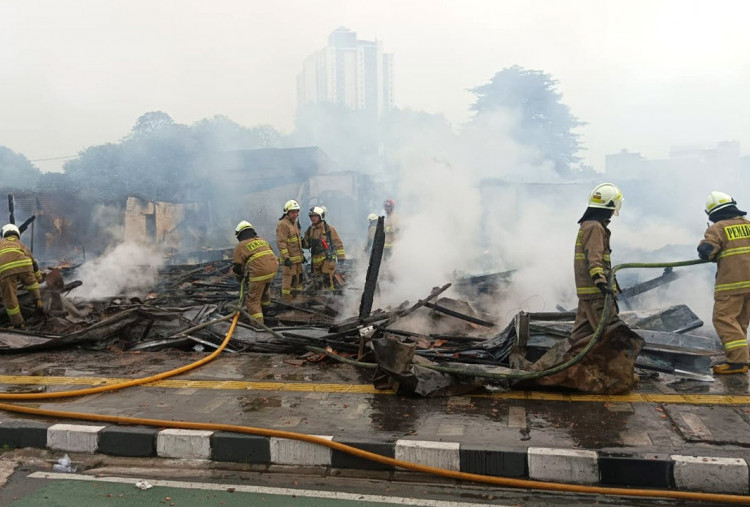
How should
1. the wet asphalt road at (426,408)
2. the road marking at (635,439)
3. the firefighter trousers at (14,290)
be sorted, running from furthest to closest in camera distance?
the firefighter trousers at (14,290), the wet asphalt road at (426,408), the road marking at (635,439)

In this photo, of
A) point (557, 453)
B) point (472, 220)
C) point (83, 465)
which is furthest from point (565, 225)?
point (83, 465)

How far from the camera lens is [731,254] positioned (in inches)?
223

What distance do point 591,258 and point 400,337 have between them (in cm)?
250

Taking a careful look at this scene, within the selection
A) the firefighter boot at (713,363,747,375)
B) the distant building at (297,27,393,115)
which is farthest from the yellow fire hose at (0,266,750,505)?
the distant building at (297,27,393,115)

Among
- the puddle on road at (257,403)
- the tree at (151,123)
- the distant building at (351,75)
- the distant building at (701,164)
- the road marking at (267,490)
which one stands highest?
the distant building at (351,75)

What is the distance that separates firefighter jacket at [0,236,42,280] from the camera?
8.30m

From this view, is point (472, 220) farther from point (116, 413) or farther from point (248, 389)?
point (116, 413)

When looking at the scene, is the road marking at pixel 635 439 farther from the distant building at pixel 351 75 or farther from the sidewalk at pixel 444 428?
the distant building at pixel 351 75

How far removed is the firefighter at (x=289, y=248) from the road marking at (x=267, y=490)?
6.32 metres

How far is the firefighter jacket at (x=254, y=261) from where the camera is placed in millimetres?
8164

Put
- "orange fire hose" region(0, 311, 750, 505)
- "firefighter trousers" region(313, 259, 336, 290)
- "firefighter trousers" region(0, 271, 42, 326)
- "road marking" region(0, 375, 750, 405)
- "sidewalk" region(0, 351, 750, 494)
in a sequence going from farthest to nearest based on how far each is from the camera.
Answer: "firefighter trousers" region(313, 259, 336, 290) < "firefighter trousers" region(0, 271, 42, 326) < "road marking" region(0, 375, 750, 405) < "sidewalk" region(0, 351, 750, 494) < "orange fire hose" region(0, 311, 750, 505)

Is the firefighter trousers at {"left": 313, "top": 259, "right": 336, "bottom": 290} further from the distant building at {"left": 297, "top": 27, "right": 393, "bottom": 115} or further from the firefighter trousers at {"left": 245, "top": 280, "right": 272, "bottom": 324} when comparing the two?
the distant building at {"left": 297, "top": 27, "right": 393, "bottom": 115}

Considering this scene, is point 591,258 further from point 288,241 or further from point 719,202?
point 288,241

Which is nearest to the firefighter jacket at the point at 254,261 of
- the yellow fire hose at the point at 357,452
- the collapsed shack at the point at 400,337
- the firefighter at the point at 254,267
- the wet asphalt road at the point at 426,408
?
the firefighter at the point at 254,267
